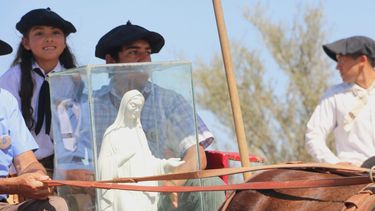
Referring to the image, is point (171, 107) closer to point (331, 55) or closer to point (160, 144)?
point (160, 144)

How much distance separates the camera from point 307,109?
20.7 m

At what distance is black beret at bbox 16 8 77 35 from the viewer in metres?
7.13

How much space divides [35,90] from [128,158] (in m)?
1.24

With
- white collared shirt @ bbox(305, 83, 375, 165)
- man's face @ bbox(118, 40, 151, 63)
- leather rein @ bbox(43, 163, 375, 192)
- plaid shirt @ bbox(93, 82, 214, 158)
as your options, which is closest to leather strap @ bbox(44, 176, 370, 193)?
leather rein @ bbox(43, 163, 375, 192)

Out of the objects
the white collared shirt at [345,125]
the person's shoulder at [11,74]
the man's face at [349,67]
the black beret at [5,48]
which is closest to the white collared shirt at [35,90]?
the person's shoulder at [11,74]

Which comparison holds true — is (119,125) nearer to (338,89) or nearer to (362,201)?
(362,201)

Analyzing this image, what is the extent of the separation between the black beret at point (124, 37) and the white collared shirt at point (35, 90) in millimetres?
326

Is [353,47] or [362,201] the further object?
[353,47]

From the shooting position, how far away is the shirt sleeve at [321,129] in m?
7.67

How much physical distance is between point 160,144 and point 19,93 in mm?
1253

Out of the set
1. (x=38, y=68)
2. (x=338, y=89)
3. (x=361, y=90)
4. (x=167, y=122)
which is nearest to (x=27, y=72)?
(x=38, y=68)

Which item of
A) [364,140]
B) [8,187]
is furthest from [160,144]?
[364,140]

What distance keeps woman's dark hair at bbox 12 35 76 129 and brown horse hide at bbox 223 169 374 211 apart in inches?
72.2

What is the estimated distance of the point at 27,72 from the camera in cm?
716
